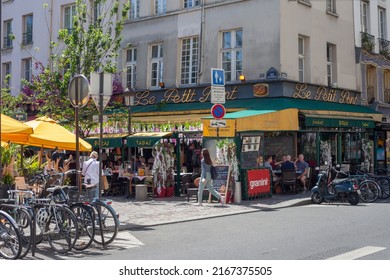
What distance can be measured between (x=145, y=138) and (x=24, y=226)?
9643 mm

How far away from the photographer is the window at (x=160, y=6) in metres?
24.5

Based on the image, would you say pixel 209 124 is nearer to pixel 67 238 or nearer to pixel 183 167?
pixel 183 167

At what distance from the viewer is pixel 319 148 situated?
70.3 feet

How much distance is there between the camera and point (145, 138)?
1755 centimetres

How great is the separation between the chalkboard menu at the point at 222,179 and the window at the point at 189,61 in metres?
8.22

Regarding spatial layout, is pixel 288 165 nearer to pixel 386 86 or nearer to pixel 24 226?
pixel 24 226

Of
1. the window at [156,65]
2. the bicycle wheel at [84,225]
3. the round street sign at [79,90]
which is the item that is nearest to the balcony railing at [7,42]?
the window at [156,65]

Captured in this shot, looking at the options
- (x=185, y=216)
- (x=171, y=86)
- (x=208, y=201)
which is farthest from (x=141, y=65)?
(x=185, y=216)

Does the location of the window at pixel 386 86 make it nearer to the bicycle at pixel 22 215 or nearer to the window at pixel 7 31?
the window at pixel 7 31

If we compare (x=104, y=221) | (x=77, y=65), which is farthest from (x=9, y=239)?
(x=77, y=65)

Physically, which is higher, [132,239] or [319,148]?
[319,148]

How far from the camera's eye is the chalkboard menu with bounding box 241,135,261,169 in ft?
52.5

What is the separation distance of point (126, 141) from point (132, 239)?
9.32 m
